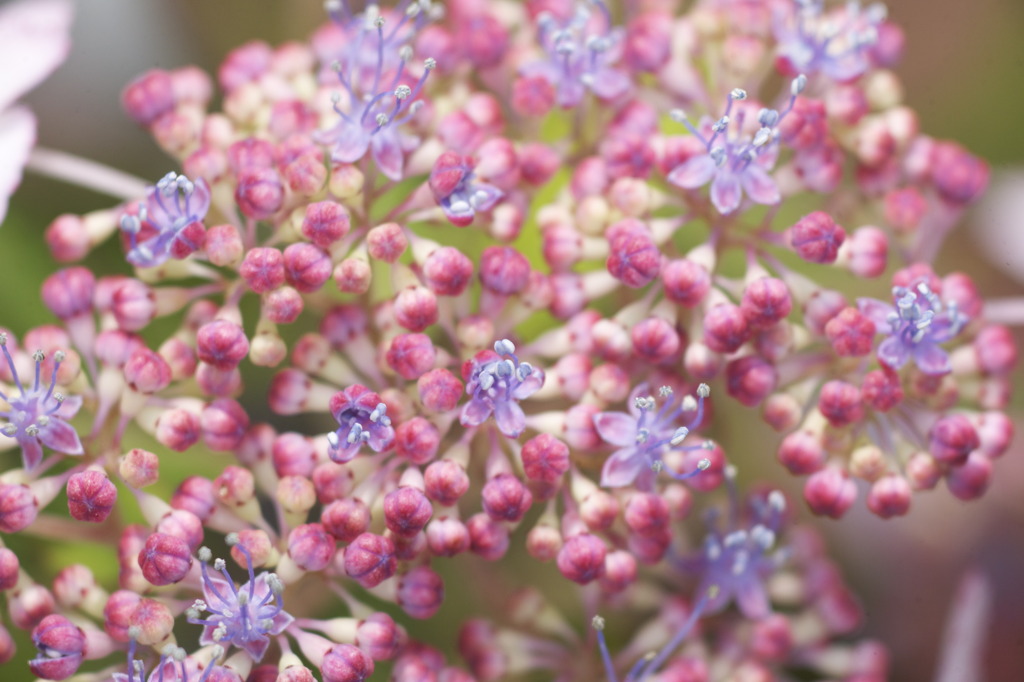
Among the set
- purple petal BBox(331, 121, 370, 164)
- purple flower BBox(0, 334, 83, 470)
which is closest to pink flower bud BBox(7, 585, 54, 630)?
purple flower BBox(0, 334, 83, 470)

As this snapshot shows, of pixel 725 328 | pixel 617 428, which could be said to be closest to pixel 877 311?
pixel 725 328

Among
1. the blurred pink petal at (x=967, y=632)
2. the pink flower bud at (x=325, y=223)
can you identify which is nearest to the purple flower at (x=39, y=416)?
the pink flower bud at (x=325, y=223)

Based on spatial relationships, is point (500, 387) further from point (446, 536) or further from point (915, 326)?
point (915, 326)

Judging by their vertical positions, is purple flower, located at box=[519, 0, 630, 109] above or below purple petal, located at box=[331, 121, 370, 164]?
above

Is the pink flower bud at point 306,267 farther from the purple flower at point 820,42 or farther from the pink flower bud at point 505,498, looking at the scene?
the purple flower at point 820,42

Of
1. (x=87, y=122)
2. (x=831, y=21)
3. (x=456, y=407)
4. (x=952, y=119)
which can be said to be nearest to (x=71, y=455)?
(x=456, y=407)

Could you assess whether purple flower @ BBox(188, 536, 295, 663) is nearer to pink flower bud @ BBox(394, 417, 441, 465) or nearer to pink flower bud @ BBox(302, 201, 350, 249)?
pink flower bud @ BBox(394, 417, 441, 465)
